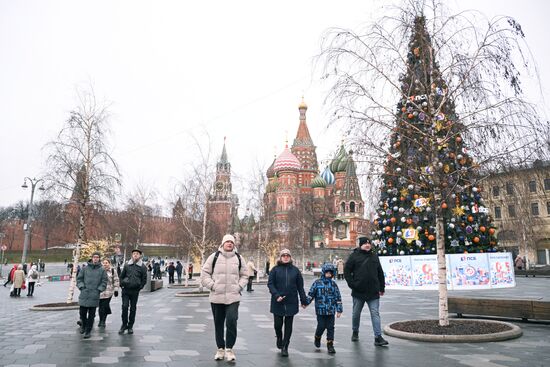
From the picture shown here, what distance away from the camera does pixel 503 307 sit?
11.4 m

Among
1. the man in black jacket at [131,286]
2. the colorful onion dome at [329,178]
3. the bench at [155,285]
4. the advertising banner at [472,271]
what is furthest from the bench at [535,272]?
the colorful onion dome at [329,178]

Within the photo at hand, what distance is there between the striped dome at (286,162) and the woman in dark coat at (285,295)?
81.5m

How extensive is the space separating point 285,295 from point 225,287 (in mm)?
1132

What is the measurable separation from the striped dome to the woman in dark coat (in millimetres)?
81548

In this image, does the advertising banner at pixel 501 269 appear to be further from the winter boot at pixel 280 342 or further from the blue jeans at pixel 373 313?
the winter boot at pixel 280 342

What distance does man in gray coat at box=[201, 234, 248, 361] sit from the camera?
689cm

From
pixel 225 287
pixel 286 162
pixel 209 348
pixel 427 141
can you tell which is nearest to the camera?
pixel 225 287

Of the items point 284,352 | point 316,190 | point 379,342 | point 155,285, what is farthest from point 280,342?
point 316,190

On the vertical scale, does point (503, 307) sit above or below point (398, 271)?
below

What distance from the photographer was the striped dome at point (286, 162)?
89500mm

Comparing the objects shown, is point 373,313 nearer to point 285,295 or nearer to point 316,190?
point 285,295

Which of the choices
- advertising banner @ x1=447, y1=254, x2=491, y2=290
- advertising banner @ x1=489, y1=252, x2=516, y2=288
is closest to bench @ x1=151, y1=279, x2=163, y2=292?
advertising banner @ x1=447, y1=254, x2=491, y2=290

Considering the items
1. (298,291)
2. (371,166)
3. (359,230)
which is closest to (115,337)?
(298,291)

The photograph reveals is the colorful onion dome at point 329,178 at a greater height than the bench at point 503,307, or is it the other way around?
the colorful onion dome at point 329,178
